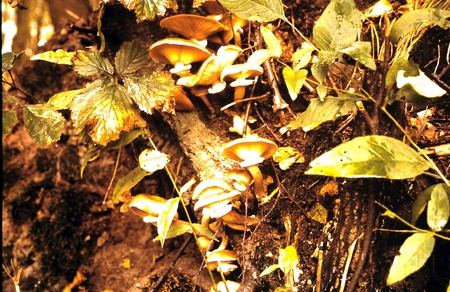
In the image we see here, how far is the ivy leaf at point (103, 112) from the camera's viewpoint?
1.76 metres

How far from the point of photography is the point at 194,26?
6.50 ft

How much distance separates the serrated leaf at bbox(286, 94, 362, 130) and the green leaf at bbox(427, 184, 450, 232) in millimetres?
471

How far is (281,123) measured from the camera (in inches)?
82.9

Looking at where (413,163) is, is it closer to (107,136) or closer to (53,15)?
(107,136)

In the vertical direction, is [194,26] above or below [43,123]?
above

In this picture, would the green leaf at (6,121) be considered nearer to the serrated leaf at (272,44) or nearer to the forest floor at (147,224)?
the forest floor at (147,224)

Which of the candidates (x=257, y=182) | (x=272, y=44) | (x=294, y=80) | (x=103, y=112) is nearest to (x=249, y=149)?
(x=257, y=182)

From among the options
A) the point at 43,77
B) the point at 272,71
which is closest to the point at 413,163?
the point at 272,71

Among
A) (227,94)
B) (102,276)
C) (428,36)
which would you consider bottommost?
(102,276)

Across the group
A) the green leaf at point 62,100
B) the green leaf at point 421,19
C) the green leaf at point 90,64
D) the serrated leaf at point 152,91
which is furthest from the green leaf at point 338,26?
the green leaf at point 62,100

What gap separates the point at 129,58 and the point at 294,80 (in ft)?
3.18

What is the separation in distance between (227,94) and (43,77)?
2259 mm

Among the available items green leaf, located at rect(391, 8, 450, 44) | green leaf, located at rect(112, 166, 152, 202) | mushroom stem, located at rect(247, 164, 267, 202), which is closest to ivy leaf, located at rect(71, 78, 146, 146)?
green leaf, located at rect(112, 166, 152, 202)

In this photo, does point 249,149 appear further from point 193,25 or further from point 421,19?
point 421,19
